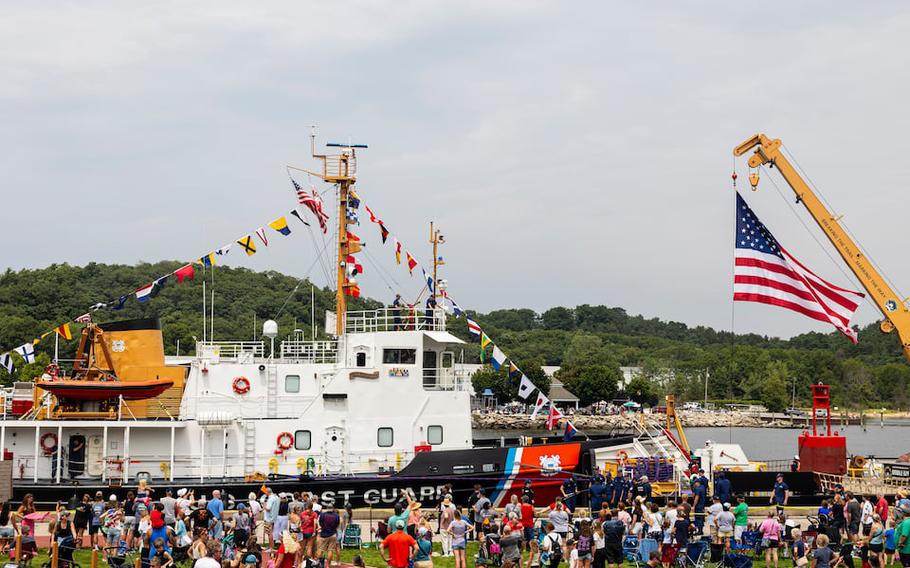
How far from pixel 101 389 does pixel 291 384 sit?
15.0 ft

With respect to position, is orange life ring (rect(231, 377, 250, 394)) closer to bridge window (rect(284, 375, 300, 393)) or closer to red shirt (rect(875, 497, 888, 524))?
bridge window (rect(284, 375, 300, 393))

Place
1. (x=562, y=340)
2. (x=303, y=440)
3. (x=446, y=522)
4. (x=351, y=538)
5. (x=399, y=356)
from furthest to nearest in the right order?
(x=562, y=340)
(x=399, y=356)
(x=303, y=440)
(x=351, y=538)
(x=446, y=522)

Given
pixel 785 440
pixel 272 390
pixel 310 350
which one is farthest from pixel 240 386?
pixel 785 440

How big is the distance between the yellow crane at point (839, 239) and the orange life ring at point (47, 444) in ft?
62.4

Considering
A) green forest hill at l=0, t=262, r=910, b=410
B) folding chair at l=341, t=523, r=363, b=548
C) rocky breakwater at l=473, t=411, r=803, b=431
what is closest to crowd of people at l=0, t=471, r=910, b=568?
folding chair at l=341, t=523, r=363, b=548

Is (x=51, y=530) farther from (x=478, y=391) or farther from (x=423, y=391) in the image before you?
(x=478, y=391)

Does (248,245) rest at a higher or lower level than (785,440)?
higher

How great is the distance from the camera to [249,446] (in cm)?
2492

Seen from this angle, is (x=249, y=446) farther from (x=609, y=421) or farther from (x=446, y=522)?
(x=609, y=421)

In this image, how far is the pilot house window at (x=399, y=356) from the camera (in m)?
26.0

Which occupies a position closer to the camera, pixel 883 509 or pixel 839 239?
pixel 883 509

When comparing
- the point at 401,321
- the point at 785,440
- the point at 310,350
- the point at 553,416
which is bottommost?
the point at 785,440

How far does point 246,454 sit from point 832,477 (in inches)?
579

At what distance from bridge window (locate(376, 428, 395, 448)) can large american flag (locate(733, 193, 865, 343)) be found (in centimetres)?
908
